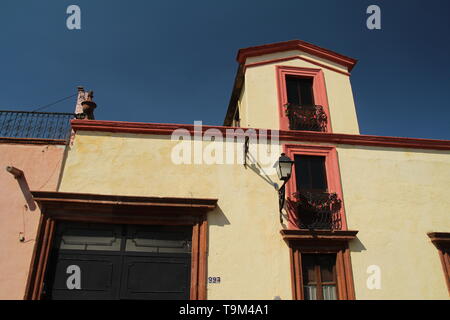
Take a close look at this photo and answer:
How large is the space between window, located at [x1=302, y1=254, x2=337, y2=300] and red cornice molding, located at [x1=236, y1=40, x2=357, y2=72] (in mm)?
6024

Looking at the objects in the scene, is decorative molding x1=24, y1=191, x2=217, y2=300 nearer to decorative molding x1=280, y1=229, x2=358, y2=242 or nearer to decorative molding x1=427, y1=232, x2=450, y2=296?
decorative molding x1=280, y1=229, x2=358, y2=242

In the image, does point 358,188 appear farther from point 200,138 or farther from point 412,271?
point 200,138

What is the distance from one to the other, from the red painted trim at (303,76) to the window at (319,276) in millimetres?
3417

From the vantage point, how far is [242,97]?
34.9 ft

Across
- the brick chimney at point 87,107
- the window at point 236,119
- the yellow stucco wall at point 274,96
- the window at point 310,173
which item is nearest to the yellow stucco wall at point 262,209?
the window at point 310,173

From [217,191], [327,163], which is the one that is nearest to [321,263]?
[327,163]

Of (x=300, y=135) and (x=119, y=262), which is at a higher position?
(x=300, y=135)

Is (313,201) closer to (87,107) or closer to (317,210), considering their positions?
(317,210)

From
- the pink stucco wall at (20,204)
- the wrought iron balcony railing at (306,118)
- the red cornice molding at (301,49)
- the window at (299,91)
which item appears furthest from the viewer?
the red cornice molding at (301,49)

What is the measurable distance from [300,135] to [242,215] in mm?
2646

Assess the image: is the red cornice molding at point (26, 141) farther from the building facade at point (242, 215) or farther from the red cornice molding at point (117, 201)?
the red cornice molding at point (117, 201)

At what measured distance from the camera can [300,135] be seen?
8.66 metres

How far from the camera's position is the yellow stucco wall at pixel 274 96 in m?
9.21

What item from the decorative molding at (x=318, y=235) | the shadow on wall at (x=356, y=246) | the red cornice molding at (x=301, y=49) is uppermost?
the red cornice molding at (x=301, y=49)
